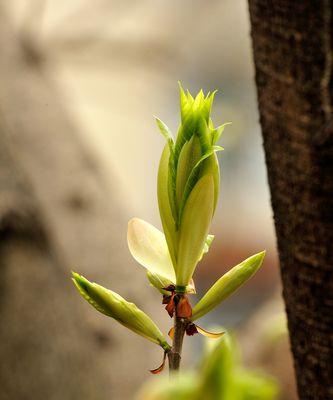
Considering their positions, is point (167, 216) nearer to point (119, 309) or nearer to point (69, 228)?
point (119, 309)

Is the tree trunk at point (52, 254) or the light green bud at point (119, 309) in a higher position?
the light green bud at point (119, 309)

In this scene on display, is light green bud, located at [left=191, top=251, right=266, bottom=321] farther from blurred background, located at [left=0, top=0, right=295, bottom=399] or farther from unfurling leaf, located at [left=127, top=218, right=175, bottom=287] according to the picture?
blurred background, located at [left=0, top=0, right=295, bottom=399]

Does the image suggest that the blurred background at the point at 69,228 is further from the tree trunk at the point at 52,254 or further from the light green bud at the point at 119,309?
the light green bud at the point at 119,309

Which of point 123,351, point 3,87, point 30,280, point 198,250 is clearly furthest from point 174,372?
point 3,87

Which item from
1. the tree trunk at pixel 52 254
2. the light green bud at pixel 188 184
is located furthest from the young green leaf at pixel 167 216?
the tree trunk at pixel 52 254

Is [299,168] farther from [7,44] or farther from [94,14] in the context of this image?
[94,14]

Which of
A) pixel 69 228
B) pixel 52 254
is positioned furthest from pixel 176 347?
pixel 69 228
